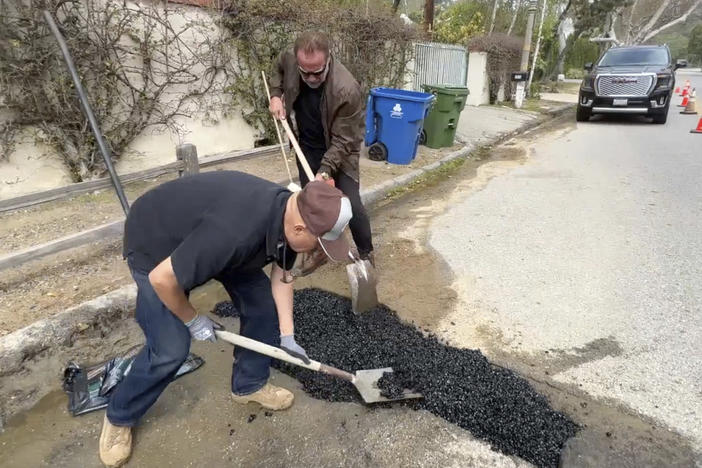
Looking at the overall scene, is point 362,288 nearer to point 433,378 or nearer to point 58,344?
point 433,378

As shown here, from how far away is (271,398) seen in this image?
2.35 m

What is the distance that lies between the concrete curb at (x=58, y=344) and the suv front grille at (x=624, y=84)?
38.5ft

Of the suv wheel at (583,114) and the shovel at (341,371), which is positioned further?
the suv wheel at (583,114)

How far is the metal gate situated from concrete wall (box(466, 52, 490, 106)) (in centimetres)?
85

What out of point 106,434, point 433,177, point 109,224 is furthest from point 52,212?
point 433,177

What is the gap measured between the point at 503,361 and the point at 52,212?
4202mm

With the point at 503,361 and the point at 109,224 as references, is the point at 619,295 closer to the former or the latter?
the point at 503,361

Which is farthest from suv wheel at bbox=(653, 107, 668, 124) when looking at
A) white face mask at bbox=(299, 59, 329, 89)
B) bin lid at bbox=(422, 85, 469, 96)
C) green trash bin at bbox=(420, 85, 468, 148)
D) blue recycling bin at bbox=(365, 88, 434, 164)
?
white face mask at bbox=(299, 59, 329, 89)

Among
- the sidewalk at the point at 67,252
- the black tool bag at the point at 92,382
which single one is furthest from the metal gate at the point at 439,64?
the black tool bag at the point at 92,382

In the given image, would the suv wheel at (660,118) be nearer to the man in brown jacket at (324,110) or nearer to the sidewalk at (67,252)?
the sidewalk at (67,252)

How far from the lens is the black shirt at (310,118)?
3.40m

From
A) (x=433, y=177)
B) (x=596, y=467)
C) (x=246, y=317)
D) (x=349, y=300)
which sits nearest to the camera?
(x=596, y=467)

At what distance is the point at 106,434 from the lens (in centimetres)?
206

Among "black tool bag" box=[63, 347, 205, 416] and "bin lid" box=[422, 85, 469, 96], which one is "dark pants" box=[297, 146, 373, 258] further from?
"bin lid" box=[422, 85, 469, 96]
